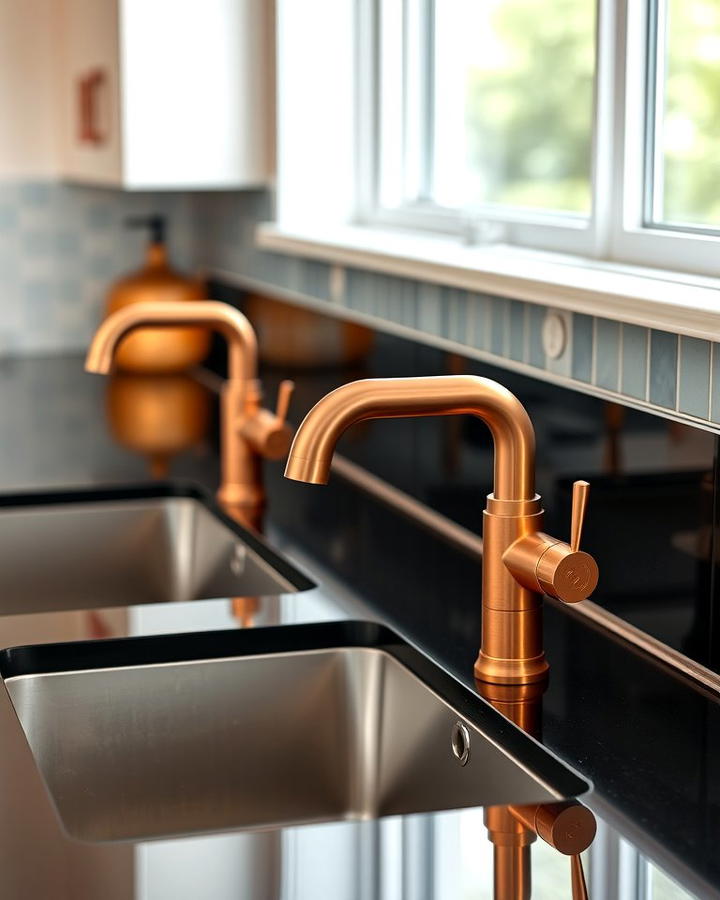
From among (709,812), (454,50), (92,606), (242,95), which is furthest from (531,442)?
(242,95)

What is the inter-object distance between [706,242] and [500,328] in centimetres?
28

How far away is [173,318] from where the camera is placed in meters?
1.68

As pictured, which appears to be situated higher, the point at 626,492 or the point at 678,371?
the point at 678,371

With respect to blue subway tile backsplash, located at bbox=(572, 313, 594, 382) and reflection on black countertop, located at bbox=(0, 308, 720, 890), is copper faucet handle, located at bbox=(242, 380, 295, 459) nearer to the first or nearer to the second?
reflection on black countertop, located at bbox=(0, 308, 720, 890)

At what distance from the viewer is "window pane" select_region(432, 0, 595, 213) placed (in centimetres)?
191

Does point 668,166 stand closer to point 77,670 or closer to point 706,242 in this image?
point 706,242

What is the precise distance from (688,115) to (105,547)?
925 millimetres

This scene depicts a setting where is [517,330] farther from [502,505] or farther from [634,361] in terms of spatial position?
[502,505]

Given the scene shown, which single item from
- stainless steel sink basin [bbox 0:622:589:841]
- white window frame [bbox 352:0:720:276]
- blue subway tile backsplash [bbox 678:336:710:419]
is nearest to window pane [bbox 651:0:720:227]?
white window frame [bbox 352:0:720:276]

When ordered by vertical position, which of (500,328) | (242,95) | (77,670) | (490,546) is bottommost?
(77,670)

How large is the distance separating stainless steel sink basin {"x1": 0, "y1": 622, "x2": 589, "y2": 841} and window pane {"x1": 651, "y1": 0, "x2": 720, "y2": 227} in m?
0.54

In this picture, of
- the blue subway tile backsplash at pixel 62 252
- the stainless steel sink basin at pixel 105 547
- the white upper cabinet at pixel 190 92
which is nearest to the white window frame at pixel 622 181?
the stainless steel sink basin at pixel 105 547

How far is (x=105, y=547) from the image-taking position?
185 cm

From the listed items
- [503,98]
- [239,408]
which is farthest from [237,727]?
[503,98]
